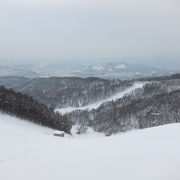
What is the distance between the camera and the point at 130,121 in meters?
124

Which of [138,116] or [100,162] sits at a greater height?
[100,162]

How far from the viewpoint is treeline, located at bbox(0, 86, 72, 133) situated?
62.4 metres

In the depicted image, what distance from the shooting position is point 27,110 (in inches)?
2589

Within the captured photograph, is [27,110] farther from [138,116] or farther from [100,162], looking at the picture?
[138,116]

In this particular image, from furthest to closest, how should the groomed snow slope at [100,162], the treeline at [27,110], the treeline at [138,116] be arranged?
the treeline at [138,116] → the treeline at [27,110] → the groomed snow slope at [100,162]

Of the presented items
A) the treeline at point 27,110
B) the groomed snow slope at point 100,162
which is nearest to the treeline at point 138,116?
the treeline at point 27,110

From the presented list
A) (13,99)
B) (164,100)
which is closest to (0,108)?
(13,99)

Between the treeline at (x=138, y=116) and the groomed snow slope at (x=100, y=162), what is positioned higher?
the groomed snow slope at (x=100, y=162)

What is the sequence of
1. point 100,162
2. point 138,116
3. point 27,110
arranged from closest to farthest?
point 100,162
point 27,110
point 138,116

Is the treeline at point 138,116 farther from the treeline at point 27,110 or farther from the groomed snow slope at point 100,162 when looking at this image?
the groomed snow slope at point 100,162

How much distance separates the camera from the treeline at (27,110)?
2458 inches

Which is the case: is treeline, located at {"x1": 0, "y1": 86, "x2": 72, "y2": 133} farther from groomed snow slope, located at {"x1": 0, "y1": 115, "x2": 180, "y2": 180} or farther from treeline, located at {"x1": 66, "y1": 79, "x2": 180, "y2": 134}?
treeline, located at {"x1": 66, "y1": 79, "x2": 180, "y2": 134}

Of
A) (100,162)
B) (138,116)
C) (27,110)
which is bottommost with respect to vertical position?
(138,116)

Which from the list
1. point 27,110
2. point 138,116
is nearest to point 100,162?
point 27,110
